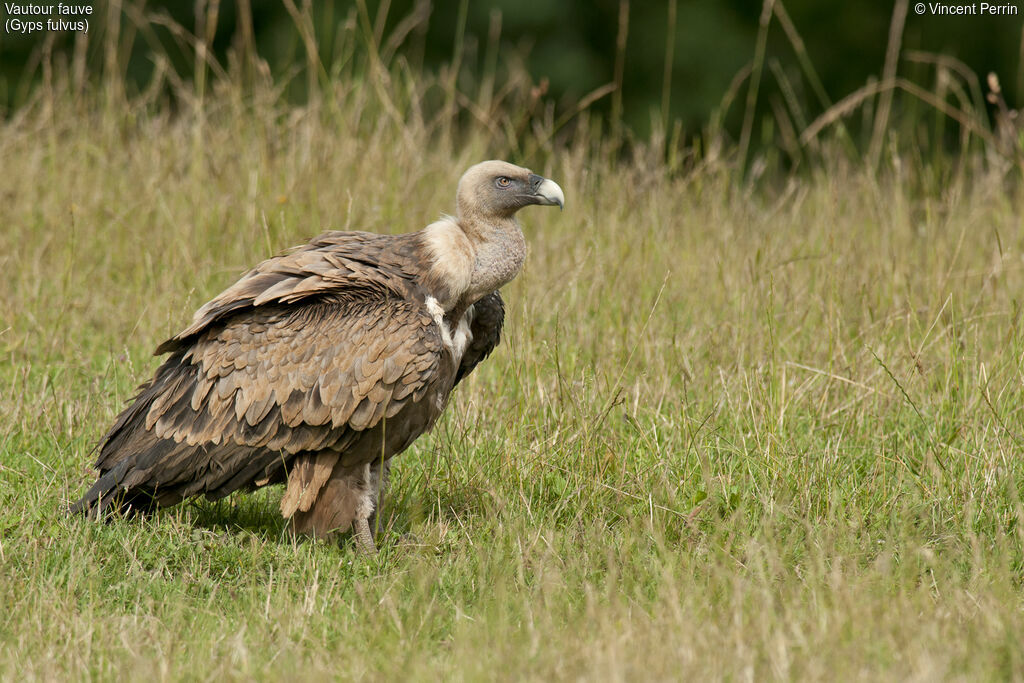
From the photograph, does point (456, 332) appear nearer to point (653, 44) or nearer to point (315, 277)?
point (315, 277)

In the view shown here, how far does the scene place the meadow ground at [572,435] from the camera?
3508 mm

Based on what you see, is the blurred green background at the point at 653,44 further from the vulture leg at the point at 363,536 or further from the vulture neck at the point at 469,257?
the vulture leg at the point at 363,536

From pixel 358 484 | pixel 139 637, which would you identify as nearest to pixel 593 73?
pixel 358 484

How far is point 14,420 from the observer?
517 centimetres

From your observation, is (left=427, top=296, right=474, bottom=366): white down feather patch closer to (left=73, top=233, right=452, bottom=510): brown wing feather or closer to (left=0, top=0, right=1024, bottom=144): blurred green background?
(left=73, top=233, right=452, bottom=510): brown wing feather

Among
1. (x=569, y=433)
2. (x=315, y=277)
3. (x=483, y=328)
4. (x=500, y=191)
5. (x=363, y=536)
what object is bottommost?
(x=363, y=536)

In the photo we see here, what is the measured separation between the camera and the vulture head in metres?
4.68

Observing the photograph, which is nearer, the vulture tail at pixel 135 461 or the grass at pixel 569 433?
the grass at pixel 569 433

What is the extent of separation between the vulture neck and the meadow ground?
69cm

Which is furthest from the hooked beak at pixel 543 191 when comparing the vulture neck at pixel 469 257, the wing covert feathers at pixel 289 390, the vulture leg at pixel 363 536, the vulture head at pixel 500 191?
the vulture leg at pixel 363 536

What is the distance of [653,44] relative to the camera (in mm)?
15344

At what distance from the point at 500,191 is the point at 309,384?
1055mm

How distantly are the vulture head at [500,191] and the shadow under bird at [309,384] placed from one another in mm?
152

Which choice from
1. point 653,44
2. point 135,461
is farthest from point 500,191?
point 653,44
